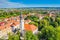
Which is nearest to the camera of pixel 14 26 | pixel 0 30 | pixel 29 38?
pixel 29 38

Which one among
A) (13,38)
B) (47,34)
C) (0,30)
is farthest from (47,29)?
(0,30)

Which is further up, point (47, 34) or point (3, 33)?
point (47, 34)

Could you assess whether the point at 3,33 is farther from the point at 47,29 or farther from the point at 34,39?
the point at 34,39

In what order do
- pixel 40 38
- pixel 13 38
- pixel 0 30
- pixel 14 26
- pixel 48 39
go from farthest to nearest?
pixel 14 26, pixel 0 30, pixel 40 38, pixel 48 39, pixel 13 38

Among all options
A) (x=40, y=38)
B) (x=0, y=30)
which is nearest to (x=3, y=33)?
(x=0, y=30)

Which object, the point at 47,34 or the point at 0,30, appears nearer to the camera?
the point at 47,34

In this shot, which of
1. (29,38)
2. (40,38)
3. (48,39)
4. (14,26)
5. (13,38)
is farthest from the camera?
(14,26)

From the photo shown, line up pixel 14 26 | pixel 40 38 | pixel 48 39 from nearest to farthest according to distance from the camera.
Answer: pixel 48 39, pixel 40 38, pixel 14 26

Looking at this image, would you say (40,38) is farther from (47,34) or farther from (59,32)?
(59,32)

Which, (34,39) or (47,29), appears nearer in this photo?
(34,39)
